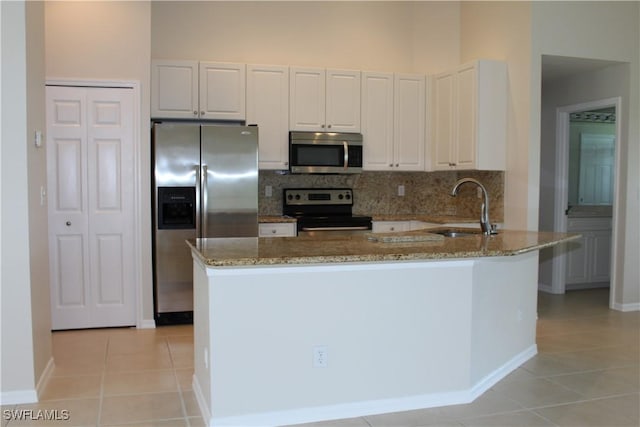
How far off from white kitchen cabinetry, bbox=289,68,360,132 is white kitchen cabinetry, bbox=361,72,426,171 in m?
0.12

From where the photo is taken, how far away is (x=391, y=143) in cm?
584

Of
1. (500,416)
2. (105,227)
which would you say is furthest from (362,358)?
(105,227)

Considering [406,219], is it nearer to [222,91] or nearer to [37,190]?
[222,91]

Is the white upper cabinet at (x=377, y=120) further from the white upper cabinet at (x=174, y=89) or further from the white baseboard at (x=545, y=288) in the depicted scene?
the white baseboard at (x=545, y=288)

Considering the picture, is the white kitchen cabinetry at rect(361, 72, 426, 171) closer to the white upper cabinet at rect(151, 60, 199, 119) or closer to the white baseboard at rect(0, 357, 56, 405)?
the white upper cabinet at rect(151, 60, 199, 119)

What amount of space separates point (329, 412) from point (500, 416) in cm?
89

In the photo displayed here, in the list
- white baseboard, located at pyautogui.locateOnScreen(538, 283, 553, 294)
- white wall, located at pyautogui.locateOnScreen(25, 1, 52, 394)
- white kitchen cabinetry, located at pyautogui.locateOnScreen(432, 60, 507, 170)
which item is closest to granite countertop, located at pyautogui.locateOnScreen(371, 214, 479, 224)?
white kitchen cabinetry, located at pyautogui.locateOnScreen(432, 60, 507, 170)

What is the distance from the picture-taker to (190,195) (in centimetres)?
488

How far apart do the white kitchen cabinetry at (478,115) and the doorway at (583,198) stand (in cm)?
118

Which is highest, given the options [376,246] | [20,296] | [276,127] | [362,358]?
[276,127]

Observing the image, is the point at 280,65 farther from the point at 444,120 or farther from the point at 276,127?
the point at 444,120

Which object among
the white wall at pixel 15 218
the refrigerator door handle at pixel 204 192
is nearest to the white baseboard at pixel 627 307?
the refrigerator door handle at pixel 204 192

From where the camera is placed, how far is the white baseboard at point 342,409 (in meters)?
2.75

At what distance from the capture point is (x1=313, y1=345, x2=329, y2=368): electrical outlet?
9.34 feet
